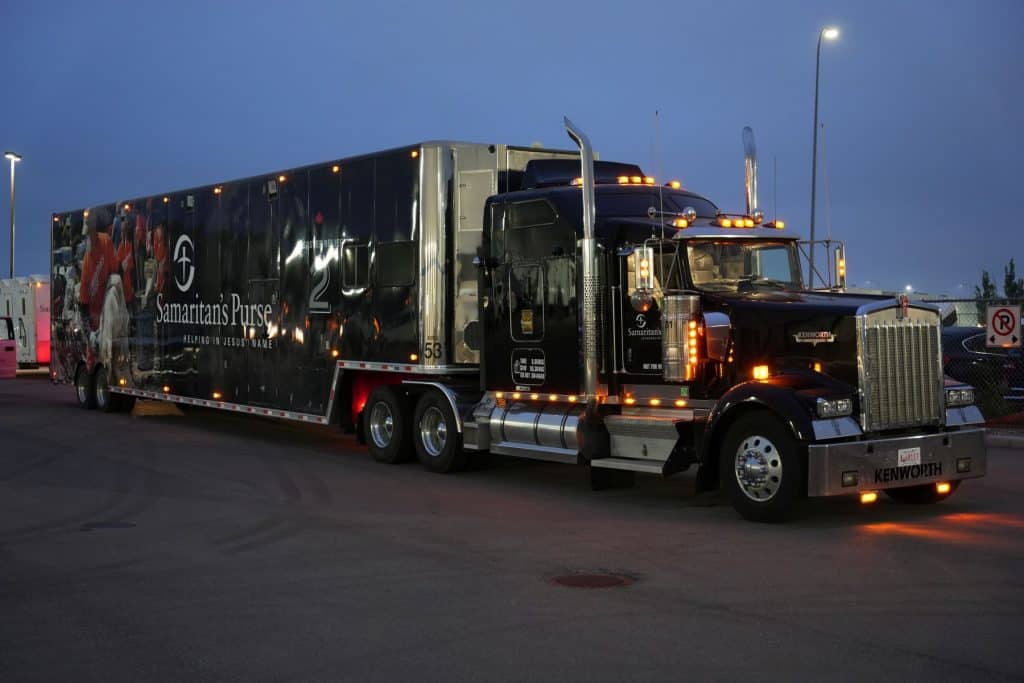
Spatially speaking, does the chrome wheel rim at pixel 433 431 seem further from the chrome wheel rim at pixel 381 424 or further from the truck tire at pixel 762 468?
the truck tire at pixel 762 468

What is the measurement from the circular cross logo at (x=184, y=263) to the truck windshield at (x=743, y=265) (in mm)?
10734

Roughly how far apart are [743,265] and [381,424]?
5.76 metres

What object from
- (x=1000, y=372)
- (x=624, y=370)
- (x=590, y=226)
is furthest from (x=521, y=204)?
(x=1000, y=372)

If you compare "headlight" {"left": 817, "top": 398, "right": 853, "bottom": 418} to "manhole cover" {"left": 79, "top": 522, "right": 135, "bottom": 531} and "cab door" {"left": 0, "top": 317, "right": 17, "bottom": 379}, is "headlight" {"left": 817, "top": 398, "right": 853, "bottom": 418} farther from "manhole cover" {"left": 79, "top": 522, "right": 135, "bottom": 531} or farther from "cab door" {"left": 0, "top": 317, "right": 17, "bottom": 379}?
"cab door" {"left": 0, "top": 317, "right": 17, "bottom": 379}

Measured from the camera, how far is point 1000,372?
2052 centimetres

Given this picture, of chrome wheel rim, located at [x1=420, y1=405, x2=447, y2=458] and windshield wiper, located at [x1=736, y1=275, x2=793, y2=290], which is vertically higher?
windshield wiper, located at [x1=736, y1=275, x2=793, y2=290]

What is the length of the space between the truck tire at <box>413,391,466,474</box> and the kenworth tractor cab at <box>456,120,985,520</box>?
366 mm

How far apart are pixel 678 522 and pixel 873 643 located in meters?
4.48

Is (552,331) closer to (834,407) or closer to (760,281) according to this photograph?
(760,281)

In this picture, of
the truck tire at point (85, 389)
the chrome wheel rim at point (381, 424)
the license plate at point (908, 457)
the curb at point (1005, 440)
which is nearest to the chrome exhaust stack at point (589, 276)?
the license plate at point (908, 457)

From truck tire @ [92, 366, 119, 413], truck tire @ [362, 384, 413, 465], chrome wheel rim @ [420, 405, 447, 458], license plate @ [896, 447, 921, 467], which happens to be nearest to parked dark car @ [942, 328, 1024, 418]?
chrome wheel rim @ [420, 405, 447, 458]

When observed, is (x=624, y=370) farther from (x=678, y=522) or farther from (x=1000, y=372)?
(x=1000, y=372)

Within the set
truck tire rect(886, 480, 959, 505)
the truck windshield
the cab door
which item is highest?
the truck windshield

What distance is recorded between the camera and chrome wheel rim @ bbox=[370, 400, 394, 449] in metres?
16.0
